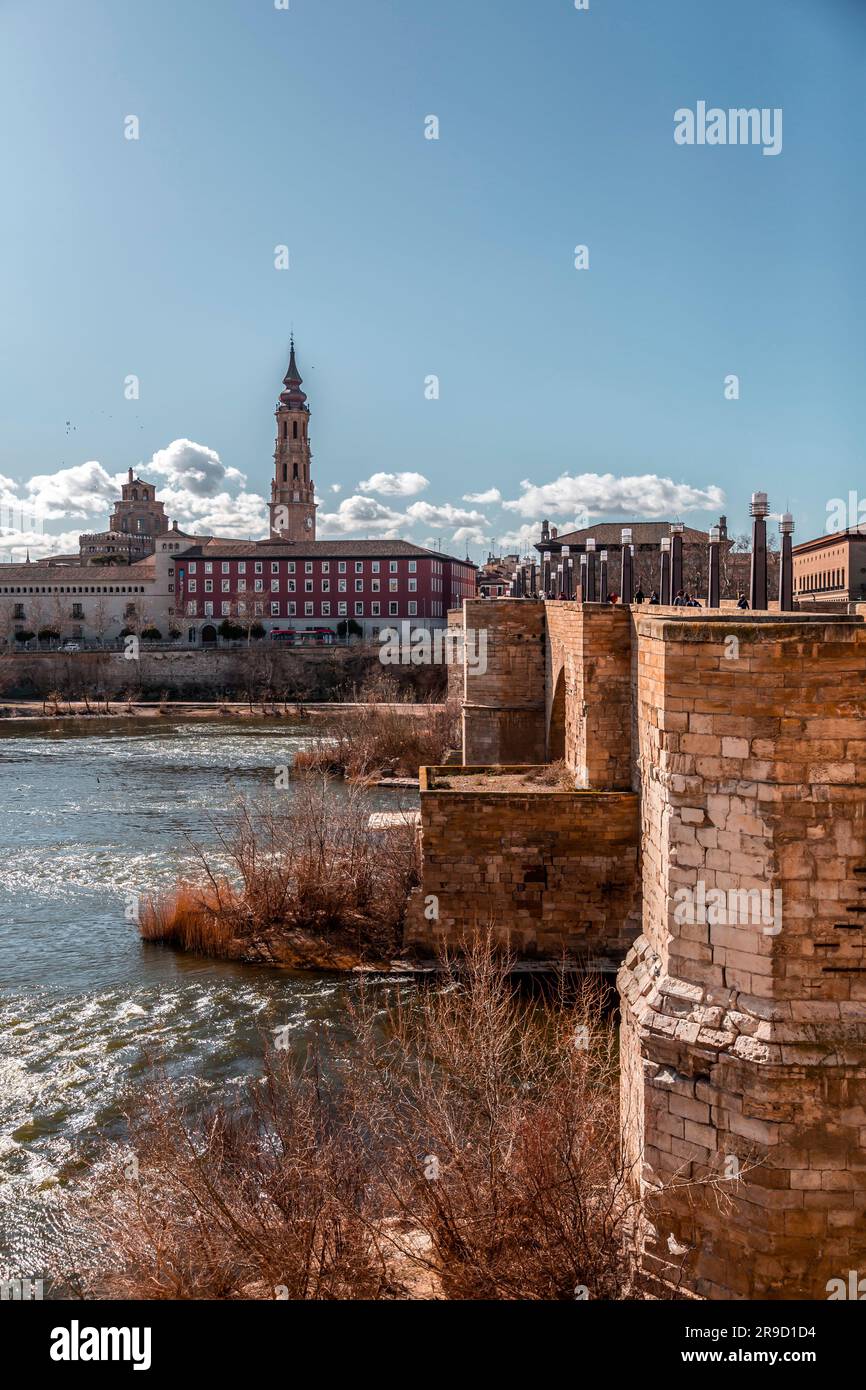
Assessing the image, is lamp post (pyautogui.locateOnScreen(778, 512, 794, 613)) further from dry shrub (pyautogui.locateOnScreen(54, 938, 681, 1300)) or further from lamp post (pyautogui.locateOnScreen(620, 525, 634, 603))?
dry shrub (pyautogui.locateOnScreen(54, 938, 681, 1300))

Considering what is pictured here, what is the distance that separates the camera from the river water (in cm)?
1091

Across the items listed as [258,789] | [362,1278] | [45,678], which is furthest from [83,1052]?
[45,678]

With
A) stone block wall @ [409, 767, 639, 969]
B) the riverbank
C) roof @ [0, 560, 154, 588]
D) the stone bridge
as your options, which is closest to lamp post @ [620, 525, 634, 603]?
stone block wall @ [409, 767, 639, 969]

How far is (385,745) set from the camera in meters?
36.5

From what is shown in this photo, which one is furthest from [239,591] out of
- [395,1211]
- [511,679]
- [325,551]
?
[395,1211]

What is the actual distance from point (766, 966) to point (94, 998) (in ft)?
36.8

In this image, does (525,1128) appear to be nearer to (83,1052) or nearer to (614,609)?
(83,1052)

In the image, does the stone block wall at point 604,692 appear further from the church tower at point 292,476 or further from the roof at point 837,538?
the church tower at point 292,476

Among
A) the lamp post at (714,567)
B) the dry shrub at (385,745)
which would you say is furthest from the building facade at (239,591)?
the lamp post at (714,567)

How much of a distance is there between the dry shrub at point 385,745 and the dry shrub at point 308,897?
50.1 ft

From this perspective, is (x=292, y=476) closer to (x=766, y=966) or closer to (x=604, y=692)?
(x=604, y=692)

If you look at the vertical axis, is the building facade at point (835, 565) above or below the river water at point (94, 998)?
above

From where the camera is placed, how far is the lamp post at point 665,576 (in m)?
20.7
